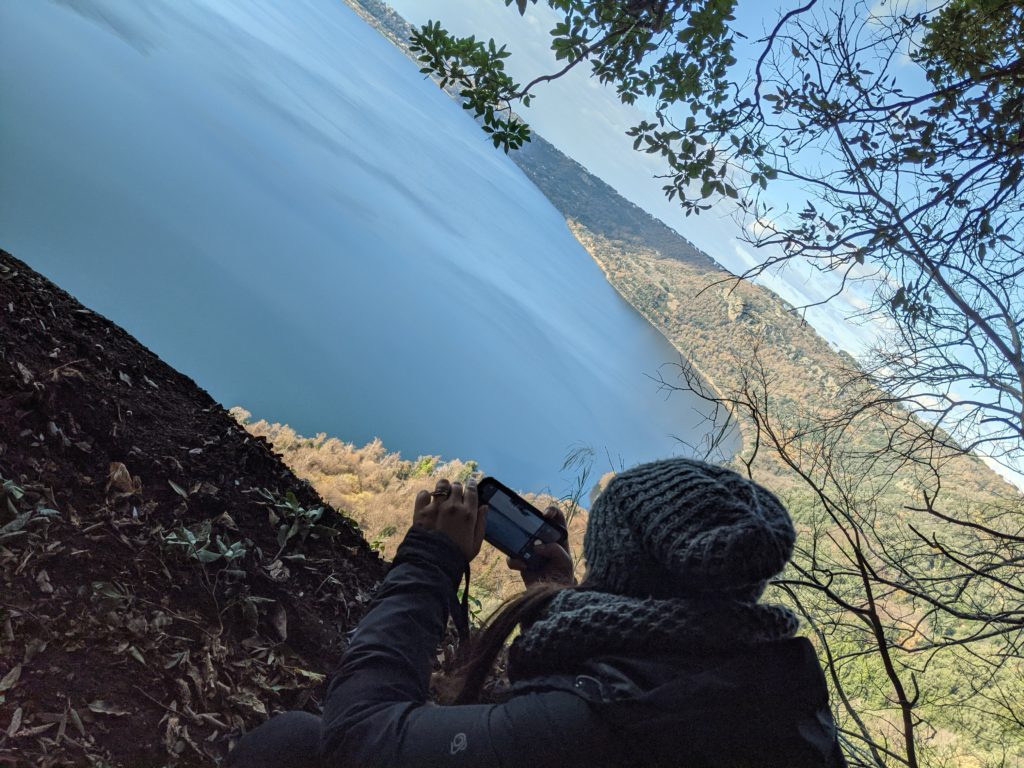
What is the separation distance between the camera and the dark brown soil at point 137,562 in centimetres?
108

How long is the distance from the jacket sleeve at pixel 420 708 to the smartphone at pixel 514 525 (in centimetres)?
15

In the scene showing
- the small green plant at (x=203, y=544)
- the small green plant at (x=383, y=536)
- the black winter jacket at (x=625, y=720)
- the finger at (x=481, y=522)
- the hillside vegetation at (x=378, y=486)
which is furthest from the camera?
the hillside vegetation at (x=378, y=486)

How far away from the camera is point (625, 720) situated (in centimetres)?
67

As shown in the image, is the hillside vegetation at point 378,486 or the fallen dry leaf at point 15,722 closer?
the fallen dry leaf at point 15,722

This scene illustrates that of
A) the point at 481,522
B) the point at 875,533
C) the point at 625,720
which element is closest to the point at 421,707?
the point at 625,720

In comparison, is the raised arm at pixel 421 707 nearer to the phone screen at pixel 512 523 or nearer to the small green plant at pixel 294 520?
the phone screen at pixel 512 523

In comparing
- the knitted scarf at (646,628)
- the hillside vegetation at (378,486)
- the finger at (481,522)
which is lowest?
the hillside vegetation at (378,486)

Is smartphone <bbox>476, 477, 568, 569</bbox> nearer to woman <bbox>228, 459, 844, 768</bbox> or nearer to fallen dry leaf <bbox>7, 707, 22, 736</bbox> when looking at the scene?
woman <bbox>228, 459, 844, 768</bbox>

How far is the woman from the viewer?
68 centimetres

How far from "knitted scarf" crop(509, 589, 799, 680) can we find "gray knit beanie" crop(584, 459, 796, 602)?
0.02 m

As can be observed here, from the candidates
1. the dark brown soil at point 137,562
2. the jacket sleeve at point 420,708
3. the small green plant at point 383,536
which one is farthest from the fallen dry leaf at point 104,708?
the small green plant at point 383,536

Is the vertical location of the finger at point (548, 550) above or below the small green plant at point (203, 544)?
above

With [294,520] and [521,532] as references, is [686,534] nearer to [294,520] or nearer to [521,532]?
[521,532]

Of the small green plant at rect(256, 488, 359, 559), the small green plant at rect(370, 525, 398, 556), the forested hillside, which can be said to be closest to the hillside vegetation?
the small green plant at rect(370, 525, 398, 556)
